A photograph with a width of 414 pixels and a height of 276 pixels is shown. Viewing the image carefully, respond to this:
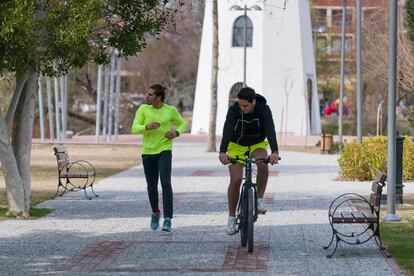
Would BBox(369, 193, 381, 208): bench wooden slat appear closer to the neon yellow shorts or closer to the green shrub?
the neon yellow shorts

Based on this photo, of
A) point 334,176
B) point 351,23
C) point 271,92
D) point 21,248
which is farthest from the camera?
point 351,23

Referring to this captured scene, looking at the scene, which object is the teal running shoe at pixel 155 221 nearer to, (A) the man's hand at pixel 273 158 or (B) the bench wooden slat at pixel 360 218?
(A) the man's hand at pixel 273 158

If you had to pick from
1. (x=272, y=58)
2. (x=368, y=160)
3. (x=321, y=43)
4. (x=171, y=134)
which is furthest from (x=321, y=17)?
(x=171, y=134)

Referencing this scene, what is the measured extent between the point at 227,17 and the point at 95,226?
48124mm

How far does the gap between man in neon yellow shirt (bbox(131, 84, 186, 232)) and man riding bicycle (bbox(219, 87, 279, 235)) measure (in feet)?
4.40

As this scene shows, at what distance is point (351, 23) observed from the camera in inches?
3270

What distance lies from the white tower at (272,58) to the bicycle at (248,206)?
158ft

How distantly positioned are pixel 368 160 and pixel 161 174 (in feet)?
35.8

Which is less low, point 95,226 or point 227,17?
point 227,17

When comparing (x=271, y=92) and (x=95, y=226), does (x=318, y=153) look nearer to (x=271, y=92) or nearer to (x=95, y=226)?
(x=271, y=92)

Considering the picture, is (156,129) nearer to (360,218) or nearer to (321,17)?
(360,218)

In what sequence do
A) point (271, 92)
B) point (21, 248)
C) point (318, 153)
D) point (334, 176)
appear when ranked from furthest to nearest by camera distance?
point (271, 92), point (318, 153), point (334, 176), point (21, 248)

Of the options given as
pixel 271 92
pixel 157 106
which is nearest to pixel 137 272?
pixel 157 106

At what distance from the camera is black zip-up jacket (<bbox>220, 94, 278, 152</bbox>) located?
496 inches
